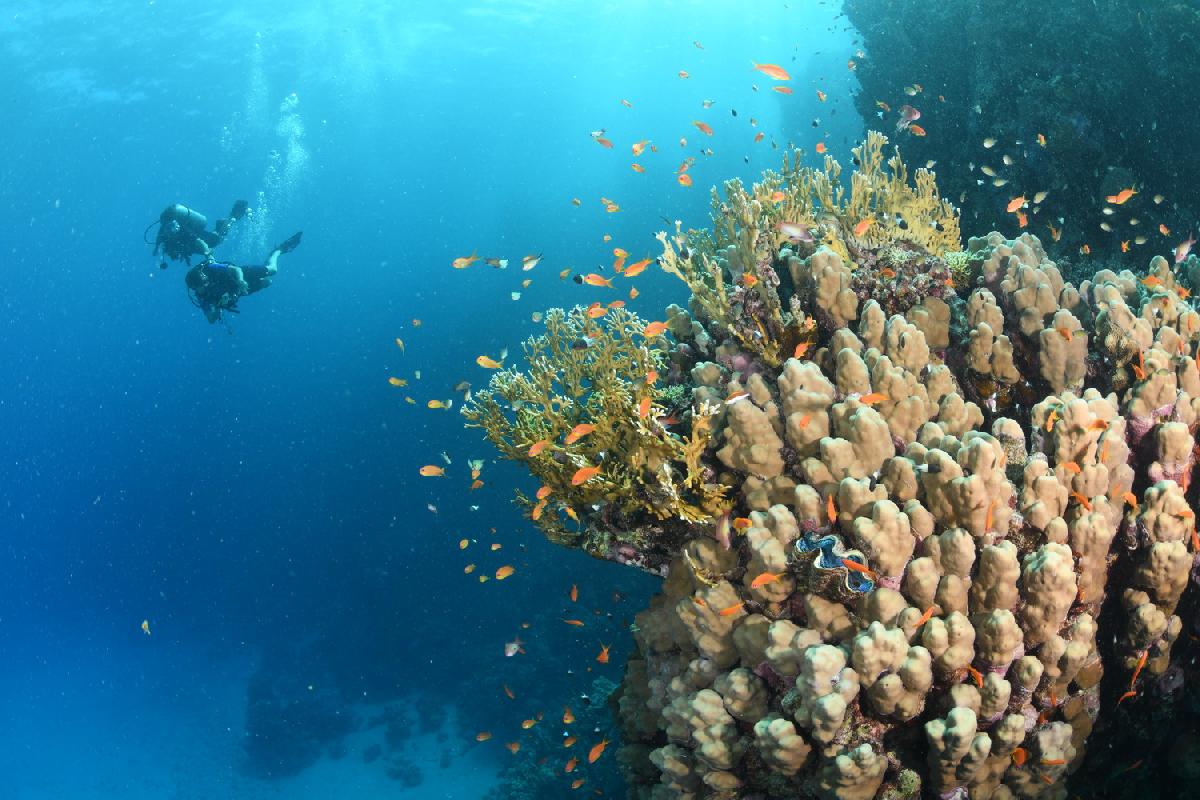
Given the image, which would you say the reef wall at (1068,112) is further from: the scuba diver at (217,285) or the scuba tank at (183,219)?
the scuba tank at (183,219)

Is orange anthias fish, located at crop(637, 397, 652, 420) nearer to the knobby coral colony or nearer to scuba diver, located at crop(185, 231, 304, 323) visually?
the knobby coral colony

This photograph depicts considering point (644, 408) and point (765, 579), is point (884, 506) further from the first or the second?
point (644, 408)

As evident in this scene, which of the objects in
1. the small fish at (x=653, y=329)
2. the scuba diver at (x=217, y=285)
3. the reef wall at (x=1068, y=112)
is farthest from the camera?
the scuba diver at (x=217, y=285)

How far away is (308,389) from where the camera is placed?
50406mm

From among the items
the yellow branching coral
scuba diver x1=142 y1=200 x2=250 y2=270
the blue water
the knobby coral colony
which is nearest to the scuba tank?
scuba diver x1=142 y1=200 x2=250 y2=270

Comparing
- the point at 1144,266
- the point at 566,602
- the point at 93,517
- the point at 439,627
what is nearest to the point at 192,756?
the point at 439,627

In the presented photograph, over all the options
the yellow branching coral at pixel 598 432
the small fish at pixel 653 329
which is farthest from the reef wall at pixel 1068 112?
the yellow branching coral at pixel 598 432

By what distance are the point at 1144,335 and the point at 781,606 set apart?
3.12 m

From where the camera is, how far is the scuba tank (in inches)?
688

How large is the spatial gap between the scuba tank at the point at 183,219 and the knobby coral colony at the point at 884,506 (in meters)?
16.3

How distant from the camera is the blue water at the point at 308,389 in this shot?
19734 mm

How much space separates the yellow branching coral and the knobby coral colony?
0.09ft

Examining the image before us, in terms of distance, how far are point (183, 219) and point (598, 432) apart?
1770 cm

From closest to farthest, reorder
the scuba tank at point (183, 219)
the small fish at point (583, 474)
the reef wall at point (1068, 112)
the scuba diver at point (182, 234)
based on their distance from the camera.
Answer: the small fish at point (583, 474), the reef wall at point (1068, 112), the scuba tank at point (183, 219), the scuba diver at point (182, 234)
